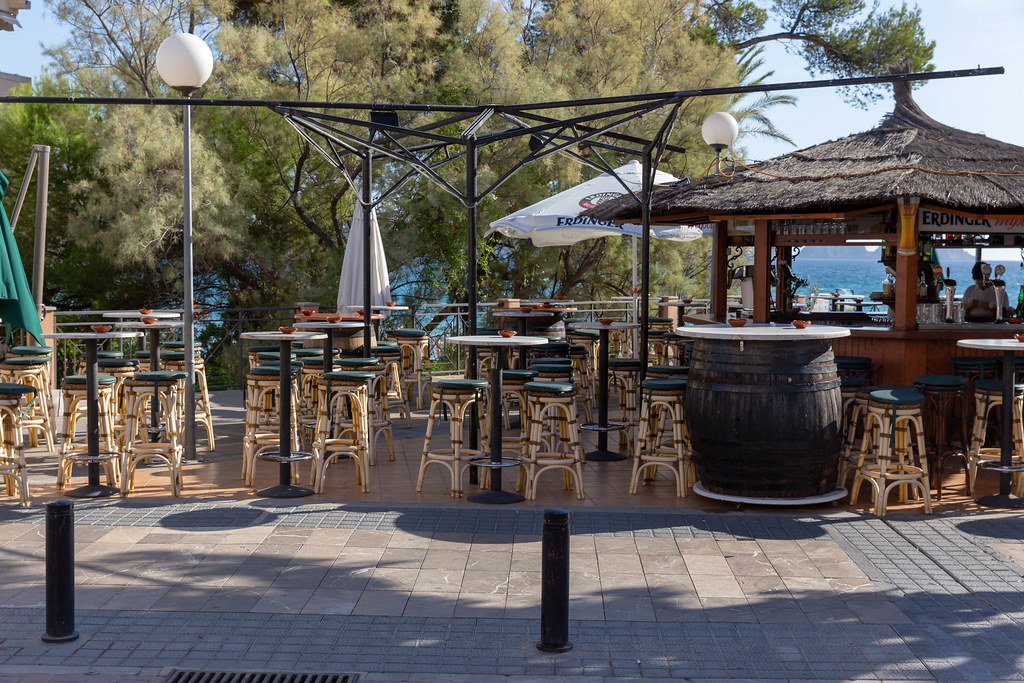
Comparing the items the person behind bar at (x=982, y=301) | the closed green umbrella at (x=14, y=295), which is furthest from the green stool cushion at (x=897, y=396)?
the closed green umbrella at (x=14, y=295)

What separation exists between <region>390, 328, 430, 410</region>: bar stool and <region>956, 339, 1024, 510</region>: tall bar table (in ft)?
19.4

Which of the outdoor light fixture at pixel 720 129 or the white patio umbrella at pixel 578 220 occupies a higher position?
the outdoor light fixture at pixel 720 129

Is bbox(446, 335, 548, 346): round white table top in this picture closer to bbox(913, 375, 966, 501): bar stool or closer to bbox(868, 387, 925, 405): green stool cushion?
bbox(868, 387, 925, 405): green stool cushion

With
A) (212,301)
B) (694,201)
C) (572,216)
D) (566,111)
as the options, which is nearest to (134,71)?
(212,301)

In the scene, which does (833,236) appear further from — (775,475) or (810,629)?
(810,629)

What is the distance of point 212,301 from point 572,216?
1051 centimetres

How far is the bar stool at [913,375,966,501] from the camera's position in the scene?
7316 millimetres

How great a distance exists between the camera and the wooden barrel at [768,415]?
21.8 feet

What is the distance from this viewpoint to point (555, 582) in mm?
4207

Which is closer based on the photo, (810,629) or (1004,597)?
(810,629)

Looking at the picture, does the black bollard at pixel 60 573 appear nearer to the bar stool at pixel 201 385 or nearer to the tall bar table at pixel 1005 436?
the bar stool at pixel 201 385

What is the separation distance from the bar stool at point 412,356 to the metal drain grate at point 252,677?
6.95m

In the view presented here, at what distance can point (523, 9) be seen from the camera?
20703mm

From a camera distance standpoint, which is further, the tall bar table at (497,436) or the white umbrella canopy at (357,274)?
the white umbrella canopy at (357,274)
